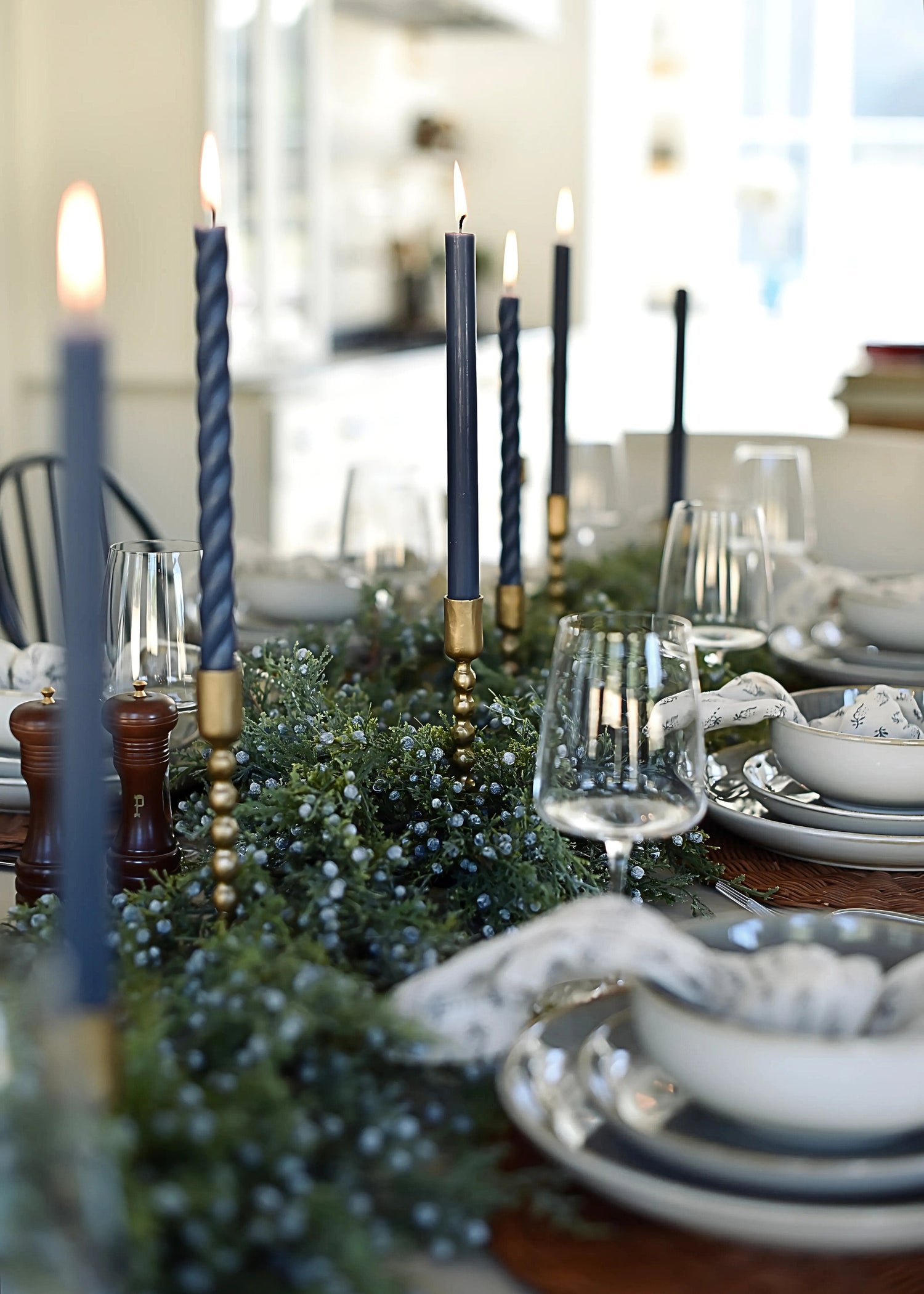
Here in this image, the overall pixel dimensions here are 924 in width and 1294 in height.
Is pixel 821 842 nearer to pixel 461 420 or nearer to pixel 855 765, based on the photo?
pixel 855 765

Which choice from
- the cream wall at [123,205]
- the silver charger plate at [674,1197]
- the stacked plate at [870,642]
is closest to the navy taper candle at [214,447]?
the silver charger plate at [674,1197]

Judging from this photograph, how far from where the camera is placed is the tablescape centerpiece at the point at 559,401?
1341 mm

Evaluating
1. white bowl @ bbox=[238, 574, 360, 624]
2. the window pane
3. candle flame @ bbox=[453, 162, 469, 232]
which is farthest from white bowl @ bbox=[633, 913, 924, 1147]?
the window pane

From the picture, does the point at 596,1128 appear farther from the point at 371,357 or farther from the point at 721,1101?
the point at 371,357

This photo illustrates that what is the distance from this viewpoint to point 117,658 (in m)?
0.99

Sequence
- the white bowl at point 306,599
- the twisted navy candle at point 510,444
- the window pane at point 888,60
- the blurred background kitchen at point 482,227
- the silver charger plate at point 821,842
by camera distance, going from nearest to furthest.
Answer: the silver charger plate at point 821,842 < the twisted navy candle at point 510,444 < the white bowl at point 306,599 < the blurred background kitchen at point 482,227 < the window pane at point 888,60

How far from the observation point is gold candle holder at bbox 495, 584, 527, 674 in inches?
46.0

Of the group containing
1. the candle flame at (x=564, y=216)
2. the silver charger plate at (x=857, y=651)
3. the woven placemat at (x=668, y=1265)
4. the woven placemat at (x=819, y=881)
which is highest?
the candle flame at (x=564, y=216)

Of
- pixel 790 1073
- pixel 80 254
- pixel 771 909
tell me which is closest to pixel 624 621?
pixel 771 909

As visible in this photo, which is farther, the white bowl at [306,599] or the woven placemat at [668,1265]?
the white bowl at [306,599]

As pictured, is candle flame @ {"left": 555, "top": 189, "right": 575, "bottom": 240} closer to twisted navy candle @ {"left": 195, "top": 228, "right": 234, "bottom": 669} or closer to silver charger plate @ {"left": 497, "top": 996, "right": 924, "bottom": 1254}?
twisted navy candle @ {"left": 195, "top": 228, "right": 234, "bottom": 669}

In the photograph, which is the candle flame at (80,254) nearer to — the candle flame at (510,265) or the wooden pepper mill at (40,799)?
the wooden pepper mill at (40,799)

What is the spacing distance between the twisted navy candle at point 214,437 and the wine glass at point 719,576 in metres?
0.65

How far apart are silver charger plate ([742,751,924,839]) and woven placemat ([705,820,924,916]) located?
27mm
